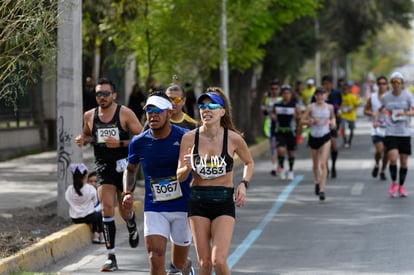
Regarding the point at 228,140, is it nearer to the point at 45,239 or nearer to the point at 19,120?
the point at 45,239

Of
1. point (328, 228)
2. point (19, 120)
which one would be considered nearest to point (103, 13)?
point (19, 120)

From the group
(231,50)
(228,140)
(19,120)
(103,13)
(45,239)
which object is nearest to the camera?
(228,140)

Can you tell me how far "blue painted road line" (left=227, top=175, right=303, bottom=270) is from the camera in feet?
37.0

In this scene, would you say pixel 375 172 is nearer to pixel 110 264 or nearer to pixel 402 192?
pixel 402 192

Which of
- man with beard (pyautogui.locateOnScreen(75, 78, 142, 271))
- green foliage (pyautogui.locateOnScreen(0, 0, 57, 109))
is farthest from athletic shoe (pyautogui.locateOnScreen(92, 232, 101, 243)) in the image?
green foliage (pyautogui.locateOnScreen(0, 0, 57, 109))

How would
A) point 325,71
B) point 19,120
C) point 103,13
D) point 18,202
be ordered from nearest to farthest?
point 18,202 < point 103,13 < point 19,120 < point 325,71

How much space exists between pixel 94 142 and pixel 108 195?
1.86ft

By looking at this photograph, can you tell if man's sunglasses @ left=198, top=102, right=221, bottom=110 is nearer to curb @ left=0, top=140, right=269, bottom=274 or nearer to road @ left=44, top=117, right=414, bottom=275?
road @ left=44, top=117, right=414, bottom=275

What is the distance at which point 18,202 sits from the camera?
15539mm

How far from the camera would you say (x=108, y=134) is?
10812 mm

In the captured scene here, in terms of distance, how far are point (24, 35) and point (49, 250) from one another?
7.66ft

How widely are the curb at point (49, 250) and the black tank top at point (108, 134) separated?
3.83 feet

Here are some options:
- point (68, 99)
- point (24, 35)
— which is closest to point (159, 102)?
point (24, 35)

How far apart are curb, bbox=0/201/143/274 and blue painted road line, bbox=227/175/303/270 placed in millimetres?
1921
